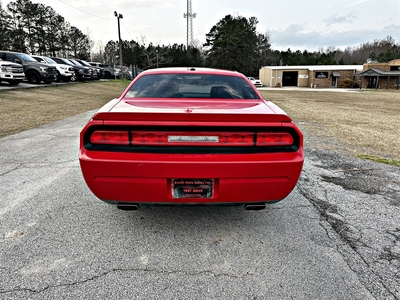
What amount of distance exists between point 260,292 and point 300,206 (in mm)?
1503

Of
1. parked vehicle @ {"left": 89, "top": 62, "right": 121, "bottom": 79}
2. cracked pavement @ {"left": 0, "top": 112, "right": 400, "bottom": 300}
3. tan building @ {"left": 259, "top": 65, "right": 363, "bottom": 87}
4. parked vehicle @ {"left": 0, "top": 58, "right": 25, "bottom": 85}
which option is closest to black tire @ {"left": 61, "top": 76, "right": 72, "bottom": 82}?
parked vehicle @ {"left": 0, "top": 58, "right": 25, "bottom": 85}

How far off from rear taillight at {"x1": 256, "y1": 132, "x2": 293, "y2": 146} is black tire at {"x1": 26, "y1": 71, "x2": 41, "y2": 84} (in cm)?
1922

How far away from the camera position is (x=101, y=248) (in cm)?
235

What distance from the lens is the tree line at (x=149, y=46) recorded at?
50031mm

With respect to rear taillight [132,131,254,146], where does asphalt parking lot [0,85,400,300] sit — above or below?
below

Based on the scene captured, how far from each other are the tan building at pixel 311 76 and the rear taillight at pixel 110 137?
5600cm

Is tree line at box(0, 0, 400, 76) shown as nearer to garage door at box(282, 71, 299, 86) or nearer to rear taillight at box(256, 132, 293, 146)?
garage door at box(282, 71, 299, 86)

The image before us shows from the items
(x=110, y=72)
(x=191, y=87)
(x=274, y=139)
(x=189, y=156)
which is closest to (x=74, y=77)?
(x=110, y=72)

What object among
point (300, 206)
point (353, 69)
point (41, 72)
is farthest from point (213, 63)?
point (300, 206)

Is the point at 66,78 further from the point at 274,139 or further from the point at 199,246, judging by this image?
the point at 274,139

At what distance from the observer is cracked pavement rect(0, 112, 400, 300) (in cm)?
192

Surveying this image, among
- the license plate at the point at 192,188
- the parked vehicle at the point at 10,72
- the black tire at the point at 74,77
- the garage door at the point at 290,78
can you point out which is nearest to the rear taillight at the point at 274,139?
the license plate at the point at 192,188

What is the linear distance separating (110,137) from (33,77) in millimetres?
19117

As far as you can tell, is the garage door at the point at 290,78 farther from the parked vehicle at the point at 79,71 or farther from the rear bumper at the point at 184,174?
the rear bumper at the point at 184,174
